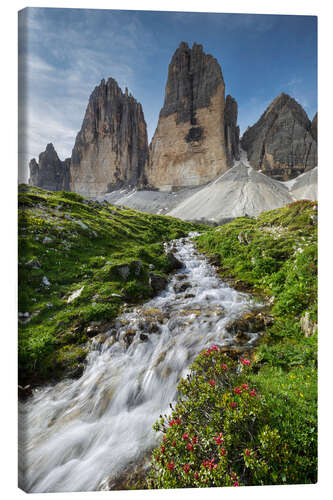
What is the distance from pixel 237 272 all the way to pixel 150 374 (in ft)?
16.2

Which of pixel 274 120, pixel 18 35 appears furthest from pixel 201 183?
pixel 18 35

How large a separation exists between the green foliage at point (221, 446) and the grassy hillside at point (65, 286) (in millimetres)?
2180

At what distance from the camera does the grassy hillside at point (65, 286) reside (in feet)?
12.4

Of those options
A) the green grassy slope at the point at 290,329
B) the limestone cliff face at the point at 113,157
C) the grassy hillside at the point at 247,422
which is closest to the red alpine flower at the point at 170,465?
the grassy hillside at the point at 247,422

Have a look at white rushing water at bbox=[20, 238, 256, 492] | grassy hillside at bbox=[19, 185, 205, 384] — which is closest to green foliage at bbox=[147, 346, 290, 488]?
white rushing water at bbox=[20, 238, 256, 492]

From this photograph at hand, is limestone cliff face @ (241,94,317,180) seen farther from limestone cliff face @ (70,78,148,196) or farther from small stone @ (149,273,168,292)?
small stone @ (149,273,168,292)

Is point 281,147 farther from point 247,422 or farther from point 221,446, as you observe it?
point 221,446

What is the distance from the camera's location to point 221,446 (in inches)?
82.4

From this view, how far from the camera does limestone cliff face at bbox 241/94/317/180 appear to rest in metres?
51.8

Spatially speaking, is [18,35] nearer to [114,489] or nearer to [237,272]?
[114,489]

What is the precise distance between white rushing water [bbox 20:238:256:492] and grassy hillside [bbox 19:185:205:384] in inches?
16.8

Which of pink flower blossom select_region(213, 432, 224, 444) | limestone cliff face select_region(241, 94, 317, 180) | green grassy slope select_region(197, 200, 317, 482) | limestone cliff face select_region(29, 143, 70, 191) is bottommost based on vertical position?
pink flower blossom select_region(213, 432, 224, 444)
